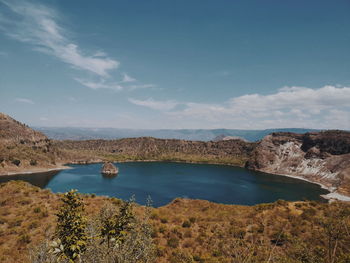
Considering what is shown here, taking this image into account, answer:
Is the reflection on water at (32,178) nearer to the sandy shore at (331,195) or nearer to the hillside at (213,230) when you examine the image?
the hillside at (213,230)

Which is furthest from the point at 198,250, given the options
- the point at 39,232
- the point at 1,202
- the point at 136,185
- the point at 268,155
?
the point at 268,155

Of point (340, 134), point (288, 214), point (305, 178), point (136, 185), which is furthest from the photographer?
point (340, 134)

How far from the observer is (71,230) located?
10555 millimetres

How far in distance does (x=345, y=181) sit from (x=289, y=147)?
72.2 meters

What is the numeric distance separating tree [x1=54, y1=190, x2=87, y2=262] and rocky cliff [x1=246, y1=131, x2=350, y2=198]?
5816 inches

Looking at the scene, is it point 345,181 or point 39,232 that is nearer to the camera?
point 39,232

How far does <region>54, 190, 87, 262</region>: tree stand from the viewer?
9.99 m

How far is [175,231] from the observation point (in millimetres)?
27109

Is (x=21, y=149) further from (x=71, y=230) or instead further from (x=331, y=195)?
(x=331, y=195)

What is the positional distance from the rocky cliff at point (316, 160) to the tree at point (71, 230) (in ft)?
485

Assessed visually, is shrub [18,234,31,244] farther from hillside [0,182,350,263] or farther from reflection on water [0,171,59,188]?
reflection on water [0,171,59,188]

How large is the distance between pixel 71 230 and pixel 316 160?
20058 centimetres

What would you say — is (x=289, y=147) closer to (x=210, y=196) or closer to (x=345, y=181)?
(x=345, y=181)

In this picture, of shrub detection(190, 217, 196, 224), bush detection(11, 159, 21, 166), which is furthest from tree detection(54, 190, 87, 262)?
bush detection(11, 159, 21, 166)
